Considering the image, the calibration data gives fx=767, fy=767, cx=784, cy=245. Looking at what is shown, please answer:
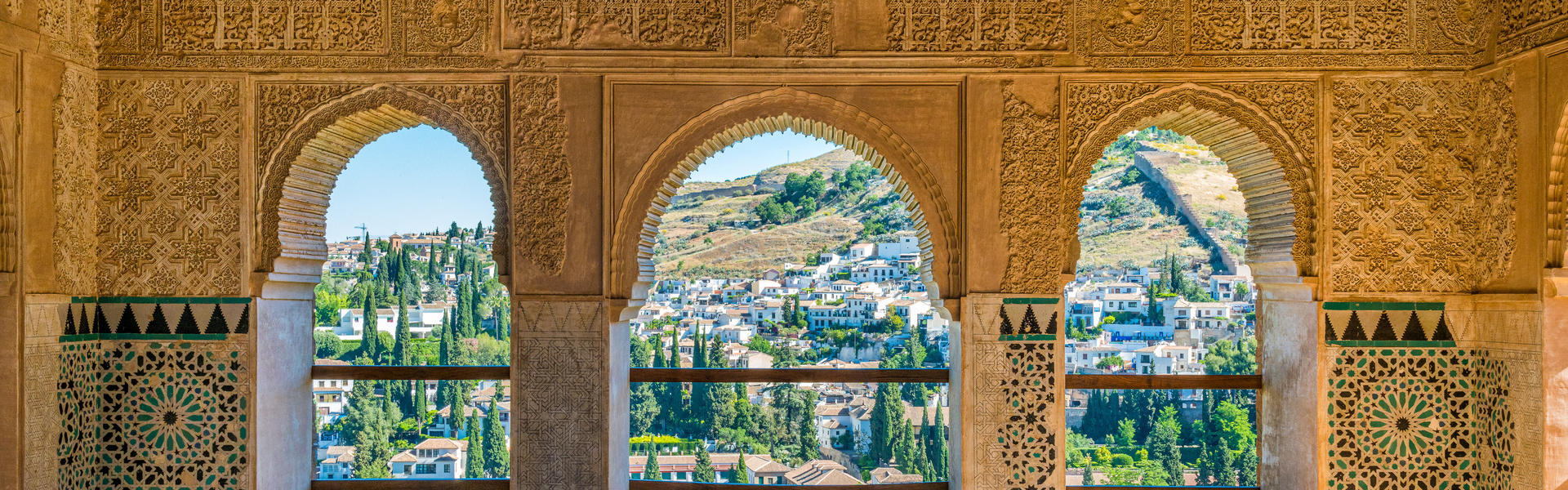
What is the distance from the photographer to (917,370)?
4.07 m

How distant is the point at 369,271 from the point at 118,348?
7.33ft

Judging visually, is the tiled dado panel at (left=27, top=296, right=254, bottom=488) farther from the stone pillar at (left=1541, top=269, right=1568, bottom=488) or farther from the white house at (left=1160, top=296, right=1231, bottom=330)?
the white house at (left=1160, top=296, right=1231, bottom=330)

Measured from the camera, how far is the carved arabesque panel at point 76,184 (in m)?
3.39

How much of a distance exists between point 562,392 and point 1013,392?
2.13 metres

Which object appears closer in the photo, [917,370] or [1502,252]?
[1502,252]

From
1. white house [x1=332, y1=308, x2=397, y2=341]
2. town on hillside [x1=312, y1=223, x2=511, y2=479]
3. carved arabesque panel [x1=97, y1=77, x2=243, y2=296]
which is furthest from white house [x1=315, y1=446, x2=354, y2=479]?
carved arabesque panel [x1=97, y1=77, x2=243, y2=296]

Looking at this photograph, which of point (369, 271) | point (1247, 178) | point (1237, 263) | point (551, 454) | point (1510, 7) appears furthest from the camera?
point (1237, 263)

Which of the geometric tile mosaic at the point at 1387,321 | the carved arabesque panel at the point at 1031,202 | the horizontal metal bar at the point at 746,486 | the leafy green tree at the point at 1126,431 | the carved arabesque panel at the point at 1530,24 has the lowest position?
the leafy green tree at the point at 1126,431

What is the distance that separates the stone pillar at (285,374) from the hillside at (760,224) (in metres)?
3.31

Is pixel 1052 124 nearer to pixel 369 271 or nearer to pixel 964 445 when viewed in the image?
pixel 964 445

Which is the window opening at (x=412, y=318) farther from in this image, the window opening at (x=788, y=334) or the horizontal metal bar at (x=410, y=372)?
the window opening at (x=788, y=334)

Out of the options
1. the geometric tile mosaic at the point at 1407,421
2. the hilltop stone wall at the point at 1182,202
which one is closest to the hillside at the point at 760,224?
the hilltop stone wall at the point at 1182,202

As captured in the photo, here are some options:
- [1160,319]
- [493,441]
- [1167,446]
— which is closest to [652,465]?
[493,441]

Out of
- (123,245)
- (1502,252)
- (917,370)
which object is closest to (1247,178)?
(1502,252)
